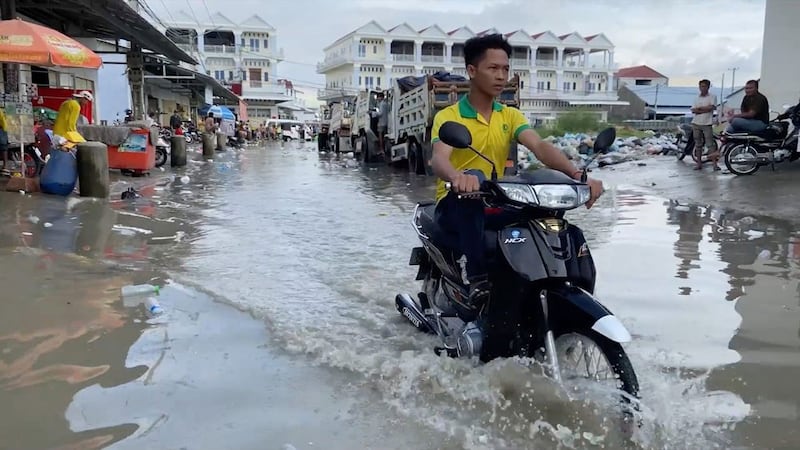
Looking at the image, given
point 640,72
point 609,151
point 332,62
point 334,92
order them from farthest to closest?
point 640,72, point 332,62, point 334,92, point 609,151

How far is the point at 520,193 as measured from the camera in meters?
2.90

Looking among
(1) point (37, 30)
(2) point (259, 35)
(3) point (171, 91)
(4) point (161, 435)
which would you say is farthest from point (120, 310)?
(2) point (259, 35)

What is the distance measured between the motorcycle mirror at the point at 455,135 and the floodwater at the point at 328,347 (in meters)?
1.07

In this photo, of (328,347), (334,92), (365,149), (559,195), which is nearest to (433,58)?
(334,92)

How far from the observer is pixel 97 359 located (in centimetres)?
378

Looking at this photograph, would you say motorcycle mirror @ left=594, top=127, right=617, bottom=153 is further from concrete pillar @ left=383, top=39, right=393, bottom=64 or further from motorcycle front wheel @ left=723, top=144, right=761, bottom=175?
concrete pillar @ left=383, top=39, right=393, bottom=64

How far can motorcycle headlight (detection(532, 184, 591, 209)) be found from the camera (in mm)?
2900

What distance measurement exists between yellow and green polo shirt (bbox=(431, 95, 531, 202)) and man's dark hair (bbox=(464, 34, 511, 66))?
0.22 meters

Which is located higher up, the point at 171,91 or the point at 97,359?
the point at 171,91

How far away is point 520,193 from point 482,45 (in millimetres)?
1058

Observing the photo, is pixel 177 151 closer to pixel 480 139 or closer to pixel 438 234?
pixel 438 234

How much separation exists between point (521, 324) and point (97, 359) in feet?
7.71

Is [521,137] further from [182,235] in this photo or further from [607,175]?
[607,175]

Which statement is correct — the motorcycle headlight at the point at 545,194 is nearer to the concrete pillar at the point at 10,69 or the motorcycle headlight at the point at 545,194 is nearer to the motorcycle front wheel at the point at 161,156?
the concrete pillar at the point at 10,69
